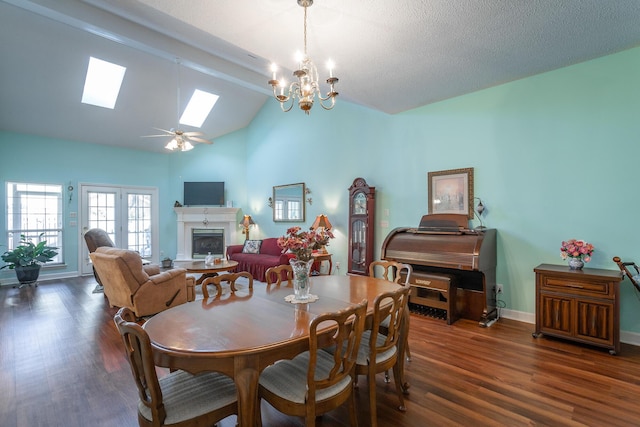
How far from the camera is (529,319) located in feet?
11.6

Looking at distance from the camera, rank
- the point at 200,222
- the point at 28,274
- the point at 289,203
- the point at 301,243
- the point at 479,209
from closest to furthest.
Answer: the point at 301,243
the point at 479,209
the point at 28,274
the point at 289,203
the point at 200,222

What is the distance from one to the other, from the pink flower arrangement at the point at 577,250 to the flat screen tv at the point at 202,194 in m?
6.83

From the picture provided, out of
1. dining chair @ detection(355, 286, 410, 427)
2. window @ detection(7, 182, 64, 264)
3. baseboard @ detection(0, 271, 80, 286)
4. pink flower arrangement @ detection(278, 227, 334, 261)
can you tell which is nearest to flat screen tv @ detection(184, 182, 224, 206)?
window @ detection(7, 182, 64, 264)

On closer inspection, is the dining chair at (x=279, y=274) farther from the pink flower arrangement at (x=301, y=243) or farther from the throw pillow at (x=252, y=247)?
the throw pillow at (x=252, y=247)

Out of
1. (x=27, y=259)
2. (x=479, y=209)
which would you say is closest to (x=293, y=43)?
(x=479, y=209)

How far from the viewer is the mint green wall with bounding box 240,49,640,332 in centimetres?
304

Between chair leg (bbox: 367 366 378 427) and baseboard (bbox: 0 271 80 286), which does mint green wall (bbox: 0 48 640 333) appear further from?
chair leg (bbox: 367 366 378 427)

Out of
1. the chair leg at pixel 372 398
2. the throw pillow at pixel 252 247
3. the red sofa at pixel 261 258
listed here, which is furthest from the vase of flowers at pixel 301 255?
the throw pillow at pixel 252 247

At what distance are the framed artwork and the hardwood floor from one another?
4.80 feet

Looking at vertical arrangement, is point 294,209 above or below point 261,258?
above

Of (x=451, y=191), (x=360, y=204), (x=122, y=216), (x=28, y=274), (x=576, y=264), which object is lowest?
(x=28, y=274)

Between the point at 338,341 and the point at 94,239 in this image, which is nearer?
the point at 338,341

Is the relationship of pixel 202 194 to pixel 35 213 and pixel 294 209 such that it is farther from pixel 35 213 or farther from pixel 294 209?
pixel 35 213

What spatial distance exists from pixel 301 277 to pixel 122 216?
22.3 ft
